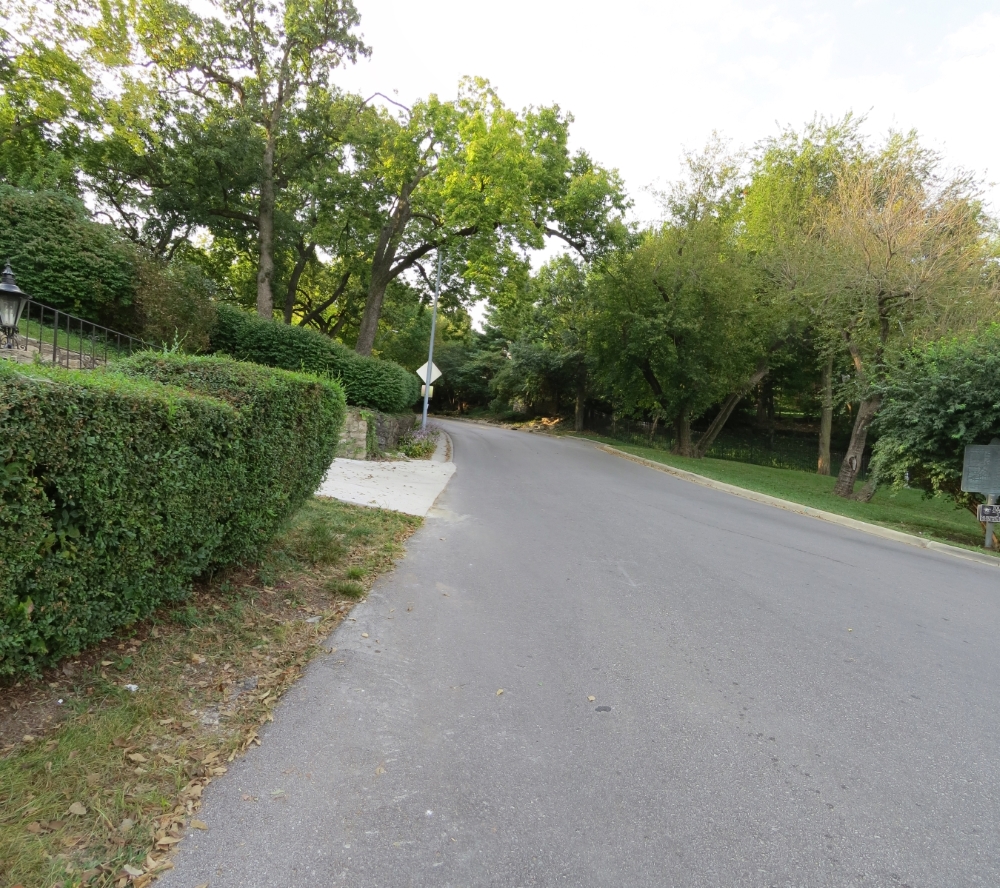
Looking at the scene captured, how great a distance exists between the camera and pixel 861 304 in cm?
1603

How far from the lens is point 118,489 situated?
9.30ft

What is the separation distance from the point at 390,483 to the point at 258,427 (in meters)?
7.20

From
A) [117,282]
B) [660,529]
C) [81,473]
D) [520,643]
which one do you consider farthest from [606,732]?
[117,282]

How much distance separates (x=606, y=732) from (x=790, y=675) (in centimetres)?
170

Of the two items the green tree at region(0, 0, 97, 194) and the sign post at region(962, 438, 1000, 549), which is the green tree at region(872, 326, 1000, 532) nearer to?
the sign post at region(962, 438, 1000, 549)

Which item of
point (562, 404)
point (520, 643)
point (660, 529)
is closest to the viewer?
point (520, 643)

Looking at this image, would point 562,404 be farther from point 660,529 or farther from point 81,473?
point 81,473

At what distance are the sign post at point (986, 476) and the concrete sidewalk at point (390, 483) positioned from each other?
33.6ft

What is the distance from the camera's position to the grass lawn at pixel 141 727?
207 centimetres

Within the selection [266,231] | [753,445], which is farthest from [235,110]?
[753,445]

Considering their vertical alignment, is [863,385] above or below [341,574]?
above

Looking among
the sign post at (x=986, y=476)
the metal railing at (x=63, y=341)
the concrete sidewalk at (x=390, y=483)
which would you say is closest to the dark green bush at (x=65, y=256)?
the metal railing at (x=63, y=341)

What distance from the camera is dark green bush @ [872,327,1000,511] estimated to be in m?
11.0

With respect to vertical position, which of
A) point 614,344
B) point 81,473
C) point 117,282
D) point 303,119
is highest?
point 303,119
